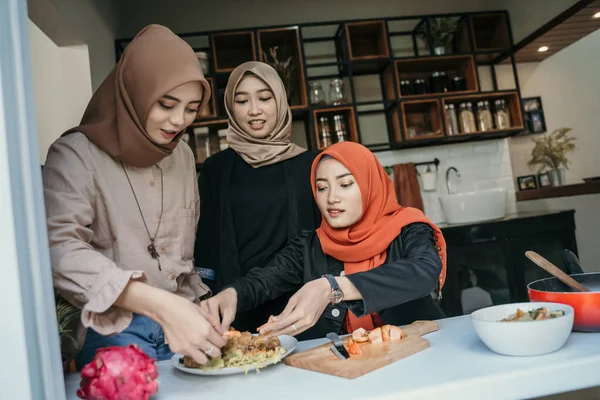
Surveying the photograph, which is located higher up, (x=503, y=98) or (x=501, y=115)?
(x=503, y=98)

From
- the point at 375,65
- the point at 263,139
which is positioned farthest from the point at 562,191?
the point at 263,139

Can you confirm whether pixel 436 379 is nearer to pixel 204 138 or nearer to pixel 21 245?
pixel 21 245

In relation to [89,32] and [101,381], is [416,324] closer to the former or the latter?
[101,381]

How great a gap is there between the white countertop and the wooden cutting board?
0.04 ft

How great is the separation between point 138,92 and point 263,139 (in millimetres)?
841

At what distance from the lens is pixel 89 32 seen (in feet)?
10.0

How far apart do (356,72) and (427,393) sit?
11.8 feet

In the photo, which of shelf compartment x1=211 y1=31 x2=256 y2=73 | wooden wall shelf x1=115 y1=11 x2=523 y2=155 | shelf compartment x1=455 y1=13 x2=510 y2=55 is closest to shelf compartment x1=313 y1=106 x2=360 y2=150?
wooden wall shelf x1=115 y1=11 x2=523 y2=155

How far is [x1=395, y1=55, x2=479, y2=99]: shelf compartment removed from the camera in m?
3.89

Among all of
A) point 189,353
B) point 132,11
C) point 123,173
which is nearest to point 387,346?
point 189,353

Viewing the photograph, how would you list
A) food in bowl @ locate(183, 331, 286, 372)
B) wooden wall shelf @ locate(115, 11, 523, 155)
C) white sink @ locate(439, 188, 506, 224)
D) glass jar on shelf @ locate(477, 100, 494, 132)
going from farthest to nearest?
glass jar on shelf @ locate(477, 100, 494, 132) < wooden wall shelf @ locate(115, 11, 523, 155) < white sink @ locate(439, 188, 506, 224) < food in bowl @ locate(183, 331, 286, 372)

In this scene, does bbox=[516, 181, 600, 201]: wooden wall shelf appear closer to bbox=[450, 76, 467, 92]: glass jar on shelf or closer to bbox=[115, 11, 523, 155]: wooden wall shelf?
bbox=[115, 11, 523, 155]: wooden wall shelf

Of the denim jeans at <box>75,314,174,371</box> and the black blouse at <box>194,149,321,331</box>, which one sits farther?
the black blouse at <box>194,149,321,331</box>

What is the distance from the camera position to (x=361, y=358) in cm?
101
